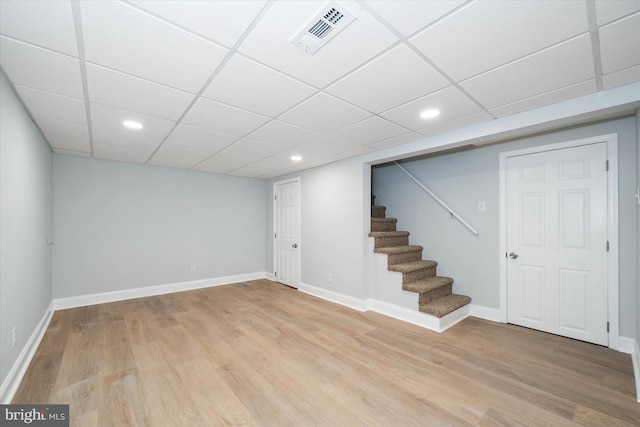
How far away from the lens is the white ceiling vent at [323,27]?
1333mm

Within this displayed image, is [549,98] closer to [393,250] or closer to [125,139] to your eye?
[393,250]

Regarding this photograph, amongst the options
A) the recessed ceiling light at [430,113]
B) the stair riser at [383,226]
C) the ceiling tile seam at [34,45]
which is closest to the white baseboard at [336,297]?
the stair riser at [383,226]

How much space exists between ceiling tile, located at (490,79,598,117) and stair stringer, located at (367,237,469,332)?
2.27m

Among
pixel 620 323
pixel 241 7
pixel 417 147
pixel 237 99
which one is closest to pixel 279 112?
pixel 237 99

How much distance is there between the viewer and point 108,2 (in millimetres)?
1268

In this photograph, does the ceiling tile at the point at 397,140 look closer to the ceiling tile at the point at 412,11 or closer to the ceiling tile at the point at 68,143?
the ceiling tile at the point at 412,11

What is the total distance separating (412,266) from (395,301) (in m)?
0.54

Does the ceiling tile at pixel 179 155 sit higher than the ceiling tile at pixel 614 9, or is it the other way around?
the ceiling tile at pixel 614 9

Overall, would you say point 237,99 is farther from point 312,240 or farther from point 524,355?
point 524,355

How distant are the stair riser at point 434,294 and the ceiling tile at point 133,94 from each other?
3351 millimetres

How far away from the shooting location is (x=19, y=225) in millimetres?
2334

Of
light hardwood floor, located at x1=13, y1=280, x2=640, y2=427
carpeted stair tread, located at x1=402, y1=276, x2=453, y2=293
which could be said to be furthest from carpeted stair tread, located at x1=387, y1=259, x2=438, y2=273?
light hardwood floor, located at x1=13, y1=280, x2=640, y2=427

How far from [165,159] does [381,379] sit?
4.34 metres
